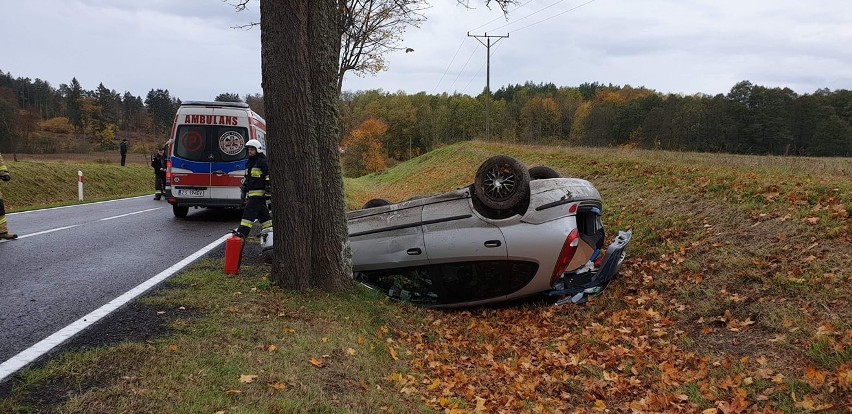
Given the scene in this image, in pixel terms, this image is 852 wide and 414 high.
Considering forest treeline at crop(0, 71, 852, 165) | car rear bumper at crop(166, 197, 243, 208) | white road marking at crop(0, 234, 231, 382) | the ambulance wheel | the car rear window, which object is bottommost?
white road marking at crop(0, 234, 231, 382)

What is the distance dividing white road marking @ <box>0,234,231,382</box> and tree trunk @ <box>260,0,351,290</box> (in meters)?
1.40

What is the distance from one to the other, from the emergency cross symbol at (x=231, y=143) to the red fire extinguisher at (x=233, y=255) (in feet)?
18.7

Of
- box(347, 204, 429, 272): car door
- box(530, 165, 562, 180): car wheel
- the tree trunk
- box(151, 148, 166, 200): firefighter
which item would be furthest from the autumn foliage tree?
the tree trunk

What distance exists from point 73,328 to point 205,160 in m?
7.71

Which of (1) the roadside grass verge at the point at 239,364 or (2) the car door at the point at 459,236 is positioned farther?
(2) the car door at the point at 459,236

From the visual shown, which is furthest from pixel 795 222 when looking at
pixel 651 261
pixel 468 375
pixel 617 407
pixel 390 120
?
pixel 390 120

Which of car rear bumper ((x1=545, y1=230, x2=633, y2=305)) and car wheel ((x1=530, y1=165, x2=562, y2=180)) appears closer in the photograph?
car rear bumper ((x1=545, y1=230, x2=633, y2=305))

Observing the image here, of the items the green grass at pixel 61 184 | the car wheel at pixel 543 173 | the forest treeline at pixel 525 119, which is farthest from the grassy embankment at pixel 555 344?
the green grass at pixel 61 184

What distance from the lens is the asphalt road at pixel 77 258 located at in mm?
4535

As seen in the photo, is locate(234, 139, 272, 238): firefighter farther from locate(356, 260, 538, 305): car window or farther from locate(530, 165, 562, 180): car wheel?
locate(530, 165, 562, 180): car wheel

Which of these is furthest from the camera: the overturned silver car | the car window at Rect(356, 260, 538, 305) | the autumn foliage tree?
the autumn foliage tree

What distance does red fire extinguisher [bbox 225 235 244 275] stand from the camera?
629 centimetres

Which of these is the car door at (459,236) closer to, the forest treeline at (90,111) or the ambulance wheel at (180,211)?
the ambulance wheel at (180,211)

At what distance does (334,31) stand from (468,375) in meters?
3.76
